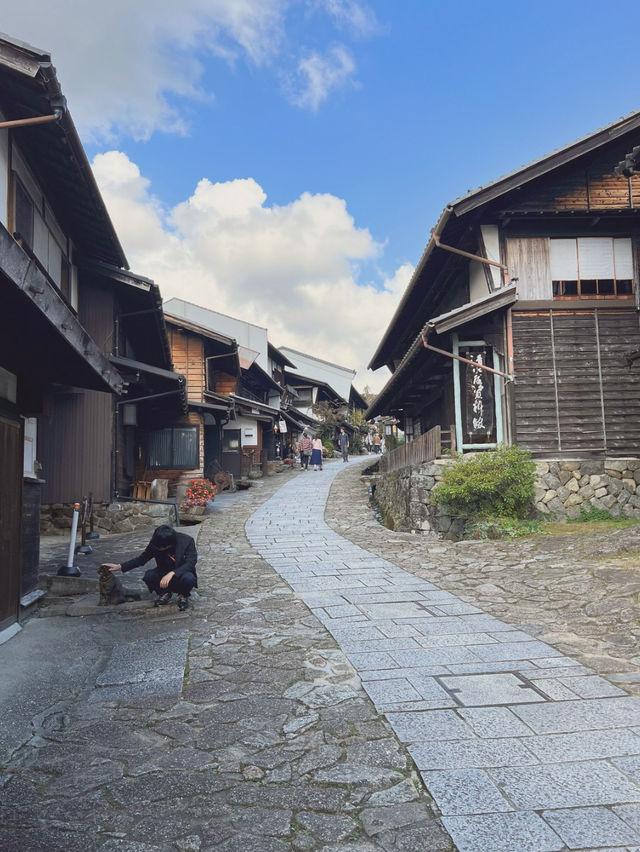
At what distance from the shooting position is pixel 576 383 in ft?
46.3

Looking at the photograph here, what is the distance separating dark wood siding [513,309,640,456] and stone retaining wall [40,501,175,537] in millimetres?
9035

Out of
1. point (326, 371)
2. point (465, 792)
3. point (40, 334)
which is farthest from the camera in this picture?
point (326, 371)

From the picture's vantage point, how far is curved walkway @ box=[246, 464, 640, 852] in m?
3.05

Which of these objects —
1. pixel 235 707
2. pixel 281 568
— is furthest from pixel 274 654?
pixel 281 568

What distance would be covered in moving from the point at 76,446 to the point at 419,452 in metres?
8.50

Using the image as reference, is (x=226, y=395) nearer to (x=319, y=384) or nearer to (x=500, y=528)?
(x=500, y=528)

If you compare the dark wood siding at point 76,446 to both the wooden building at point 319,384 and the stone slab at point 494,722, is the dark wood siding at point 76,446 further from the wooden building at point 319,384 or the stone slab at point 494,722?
the wooden building at point 319,384

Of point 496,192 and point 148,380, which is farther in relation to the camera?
point 148,380

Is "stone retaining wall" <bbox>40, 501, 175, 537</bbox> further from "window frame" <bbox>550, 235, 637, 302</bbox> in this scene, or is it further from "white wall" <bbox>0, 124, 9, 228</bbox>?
"window frame" <bbox>550, 235, 637, 302</bbox>

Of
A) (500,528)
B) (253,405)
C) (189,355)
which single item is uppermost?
(189,355)

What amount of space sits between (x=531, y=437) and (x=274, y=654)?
980 cm

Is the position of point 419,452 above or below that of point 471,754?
above

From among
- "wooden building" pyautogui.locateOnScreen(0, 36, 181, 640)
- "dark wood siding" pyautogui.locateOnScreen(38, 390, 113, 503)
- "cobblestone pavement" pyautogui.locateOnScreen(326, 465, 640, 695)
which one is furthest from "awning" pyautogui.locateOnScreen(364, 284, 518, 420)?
"dark wood siding" pyautogui.locateOnScreen(38, 390, 113, 503)

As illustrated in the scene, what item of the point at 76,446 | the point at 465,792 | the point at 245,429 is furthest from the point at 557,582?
the point at 245,429
